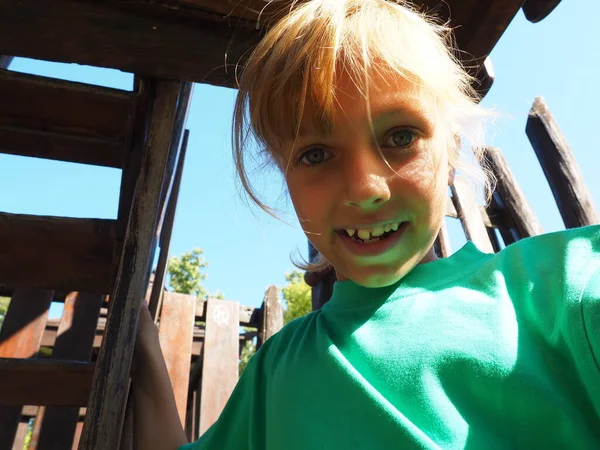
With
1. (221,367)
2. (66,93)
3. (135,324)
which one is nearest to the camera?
(135,324)

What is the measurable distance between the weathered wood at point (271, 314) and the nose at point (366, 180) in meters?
3.97

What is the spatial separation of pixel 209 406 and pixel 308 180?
3723 mm

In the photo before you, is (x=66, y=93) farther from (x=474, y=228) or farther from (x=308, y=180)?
(x=474, y=228)

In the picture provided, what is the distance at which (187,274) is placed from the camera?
25.9 meters

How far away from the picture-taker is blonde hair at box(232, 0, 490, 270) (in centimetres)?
120

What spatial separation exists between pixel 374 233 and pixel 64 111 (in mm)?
1546

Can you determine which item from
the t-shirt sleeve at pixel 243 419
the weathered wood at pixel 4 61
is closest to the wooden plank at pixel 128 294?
the t-shirt sleeve at pixel 243 419

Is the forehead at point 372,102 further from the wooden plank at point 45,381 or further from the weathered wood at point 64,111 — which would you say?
the wooden plank at point 45,381

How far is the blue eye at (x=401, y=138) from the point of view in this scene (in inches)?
46.7

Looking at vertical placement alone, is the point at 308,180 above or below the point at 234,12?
below

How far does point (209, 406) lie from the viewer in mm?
4488

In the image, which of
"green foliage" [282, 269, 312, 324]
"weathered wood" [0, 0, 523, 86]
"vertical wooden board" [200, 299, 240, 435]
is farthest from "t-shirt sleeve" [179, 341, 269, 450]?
"green foliage" [282, 269, 312, 324]

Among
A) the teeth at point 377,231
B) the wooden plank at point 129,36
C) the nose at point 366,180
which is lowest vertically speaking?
the teeth at point 377,231

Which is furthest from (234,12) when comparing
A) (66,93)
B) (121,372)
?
(121,372)
